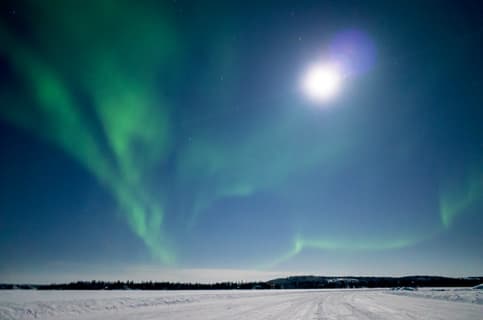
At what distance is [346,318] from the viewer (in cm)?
1110

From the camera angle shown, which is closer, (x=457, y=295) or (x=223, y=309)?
(x=223, y=309)

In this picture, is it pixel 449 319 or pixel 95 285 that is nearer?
pixel 449 319

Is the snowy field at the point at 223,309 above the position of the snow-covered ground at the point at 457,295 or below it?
above

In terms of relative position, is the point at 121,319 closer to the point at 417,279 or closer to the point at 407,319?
the point at 407,319

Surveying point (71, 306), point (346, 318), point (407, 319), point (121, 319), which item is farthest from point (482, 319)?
point (71, 306)

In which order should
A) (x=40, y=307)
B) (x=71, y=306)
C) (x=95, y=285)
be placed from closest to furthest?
(x=40, y=307) → (x=71, y=306) → (x=95, y=285)

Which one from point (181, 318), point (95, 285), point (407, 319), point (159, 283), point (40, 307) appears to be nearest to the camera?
point (407, 319)

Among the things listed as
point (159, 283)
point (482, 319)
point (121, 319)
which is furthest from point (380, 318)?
point (159, 283)

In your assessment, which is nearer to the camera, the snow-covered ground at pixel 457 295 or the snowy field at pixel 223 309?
the snowy field at pixel 223 309

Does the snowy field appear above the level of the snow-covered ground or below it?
above

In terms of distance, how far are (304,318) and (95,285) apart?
136046 mm

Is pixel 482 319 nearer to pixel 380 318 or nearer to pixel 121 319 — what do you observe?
pixel 380 318

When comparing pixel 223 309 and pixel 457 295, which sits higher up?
pixel 223 309

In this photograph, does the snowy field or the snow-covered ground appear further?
the snow-covered ground
